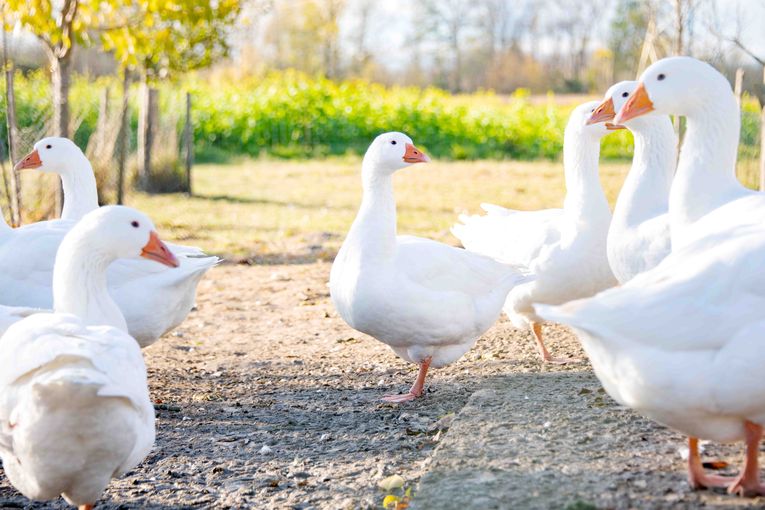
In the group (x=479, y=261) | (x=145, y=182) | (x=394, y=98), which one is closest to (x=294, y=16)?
(x=394, y=98)

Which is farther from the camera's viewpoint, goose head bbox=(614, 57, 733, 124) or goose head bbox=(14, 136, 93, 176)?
goose head bbox=(14, 136, 93, 176)

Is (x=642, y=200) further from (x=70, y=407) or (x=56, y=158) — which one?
(x=56, y=158)

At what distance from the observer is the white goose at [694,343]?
9.89 ft

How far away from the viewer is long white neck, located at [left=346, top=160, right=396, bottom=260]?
17.1 feet

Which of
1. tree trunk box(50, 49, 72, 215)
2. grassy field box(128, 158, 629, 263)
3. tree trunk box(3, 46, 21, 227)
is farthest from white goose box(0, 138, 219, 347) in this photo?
grassy field box(128, 158, 629, 263)

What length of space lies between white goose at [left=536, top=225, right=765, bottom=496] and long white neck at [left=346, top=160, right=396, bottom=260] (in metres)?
2.13

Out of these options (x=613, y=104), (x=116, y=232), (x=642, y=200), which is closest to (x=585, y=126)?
(x=613, y=104)

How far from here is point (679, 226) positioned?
4.17 meters

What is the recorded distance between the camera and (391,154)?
211 inches

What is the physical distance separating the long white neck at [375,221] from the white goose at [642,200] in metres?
1.24

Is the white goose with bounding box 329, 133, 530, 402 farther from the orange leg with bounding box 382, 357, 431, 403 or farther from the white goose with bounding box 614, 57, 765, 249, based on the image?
the white goose with bounding box 614, 57, 765, 249

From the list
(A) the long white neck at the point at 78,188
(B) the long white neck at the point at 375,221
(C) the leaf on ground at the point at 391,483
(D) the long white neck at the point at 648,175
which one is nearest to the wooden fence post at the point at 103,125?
(A) the long white neck at the point at 78,188

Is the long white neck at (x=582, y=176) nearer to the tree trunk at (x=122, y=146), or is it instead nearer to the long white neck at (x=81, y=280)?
the long white neck at (x=81, y=280)

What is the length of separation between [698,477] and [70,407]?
231 centimetres
